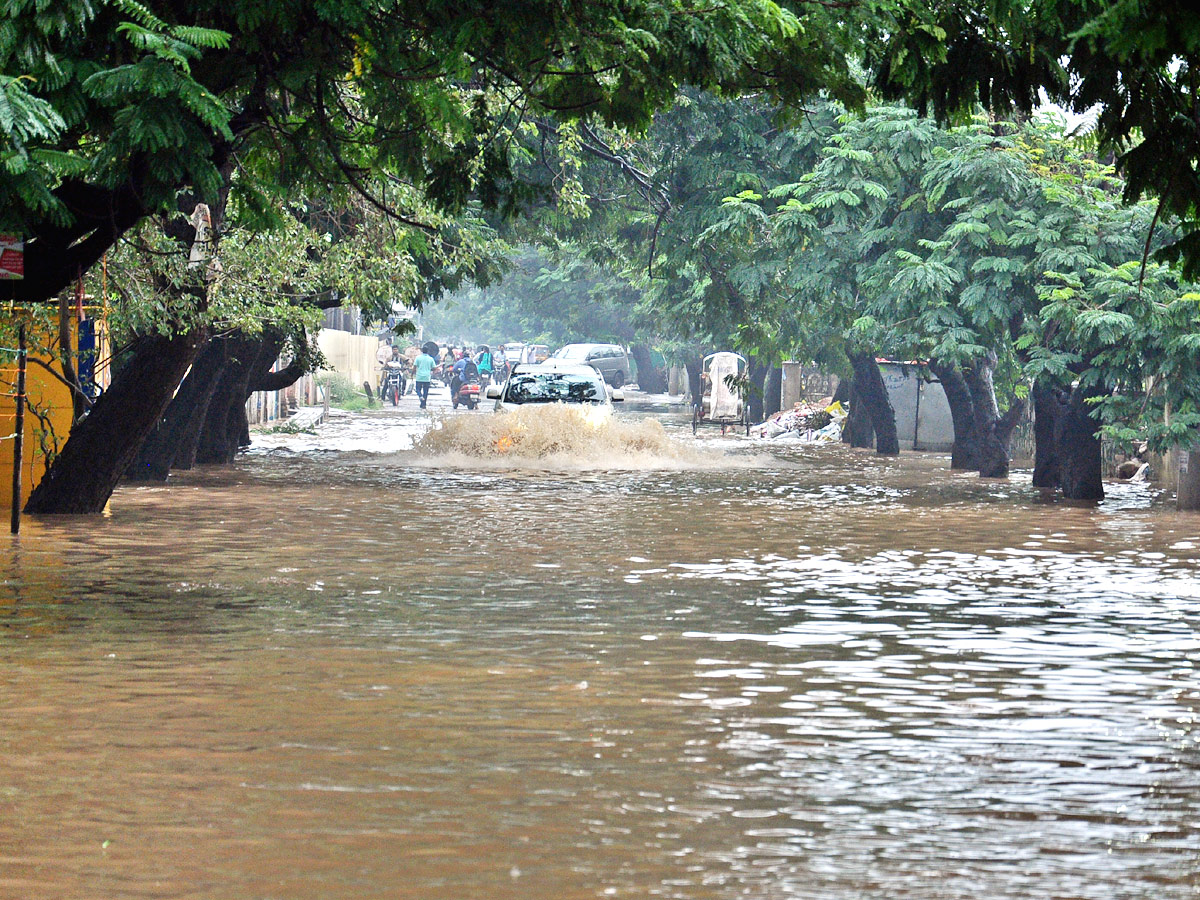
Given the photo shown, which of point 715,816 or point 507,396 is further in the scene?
point 507,396

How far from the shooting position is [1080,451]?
76.4 feet

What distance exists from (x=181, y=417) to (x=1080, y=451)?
11904 mm

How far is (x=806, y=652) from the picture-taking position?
→ 10.4m

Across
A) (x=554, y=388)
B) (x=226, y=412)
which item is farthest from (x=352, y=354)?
(x=226, y=412)

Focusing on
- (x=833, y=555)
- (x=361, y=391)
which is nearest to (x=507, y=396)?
(x=833, y=555)

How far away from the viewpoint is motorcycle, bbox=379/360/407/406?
59.8 metres

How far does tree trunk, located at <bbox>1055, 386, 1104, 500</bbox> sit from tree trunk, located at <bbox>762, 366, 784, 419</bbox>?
78.5ft

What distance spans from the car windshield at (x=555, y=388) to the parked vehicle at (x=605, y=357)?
3661 centimetres

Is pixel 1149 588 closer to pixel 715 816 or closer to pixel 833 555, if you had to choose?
pixel 833 555

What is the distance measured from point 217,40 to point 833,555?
7.57 metres

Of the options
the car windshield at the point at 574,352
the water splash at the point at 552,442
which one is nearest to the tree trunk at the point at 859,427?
the water splash at the point at 552,442

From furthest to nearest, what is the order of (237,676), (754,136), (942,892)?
(754,136) < (237,676) < (942,892)

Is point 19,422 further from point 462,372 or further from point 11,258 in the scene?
point 462,372

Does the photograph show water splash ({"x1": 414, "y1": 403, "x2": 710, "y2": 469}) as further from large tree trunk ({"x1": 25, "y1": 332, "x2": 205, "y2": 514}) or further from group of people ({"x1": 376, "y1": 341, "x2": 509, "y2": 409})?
group of people ({"x1": 376, "y1": 341, "x2": 509, "y2": 409})
